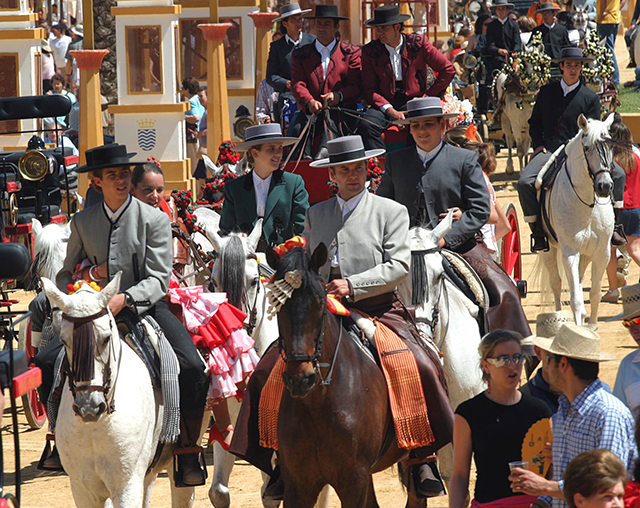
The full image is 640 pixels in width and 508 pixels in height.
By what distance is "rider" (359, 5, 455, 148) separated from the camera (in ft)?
36.0

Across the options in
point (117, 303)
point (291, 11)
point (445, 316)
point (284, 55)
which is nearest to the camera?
point (117, 303)

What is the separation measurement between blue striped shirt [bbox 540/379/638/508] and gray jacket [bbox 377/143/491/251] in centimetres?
352

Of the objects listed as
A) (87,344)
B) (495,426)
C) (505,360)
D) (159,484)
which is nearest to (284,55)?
(159,484)

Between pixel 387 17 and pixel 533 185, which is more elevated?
pixel 387 17

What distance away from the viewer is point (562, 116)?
42.2ft

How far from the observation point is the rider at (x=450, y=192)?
8.38 m

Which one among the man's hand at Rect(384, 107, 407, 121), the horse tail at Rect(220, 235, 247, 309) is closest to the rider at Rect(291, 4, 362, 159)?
the man's hand at Rect(384, 107, 407, 121)

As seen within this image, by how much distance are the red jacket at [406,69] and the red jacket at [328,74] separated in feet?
0.66

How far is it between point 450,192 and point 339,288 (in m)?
2.35

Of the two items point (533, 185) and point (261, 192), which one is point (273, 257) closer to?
point (261, 192)

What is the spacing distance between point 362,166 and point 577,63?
6.68 meters

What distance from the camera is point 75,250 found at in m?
7.05

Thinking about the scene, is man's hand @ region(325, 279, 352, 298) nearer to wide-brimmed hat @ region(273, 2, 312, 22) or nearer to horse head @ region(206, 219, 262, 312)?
horse head @ region(206, 219, 262, 312)

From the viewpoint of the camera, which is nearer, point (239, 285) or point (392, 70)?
point (239, 285)
